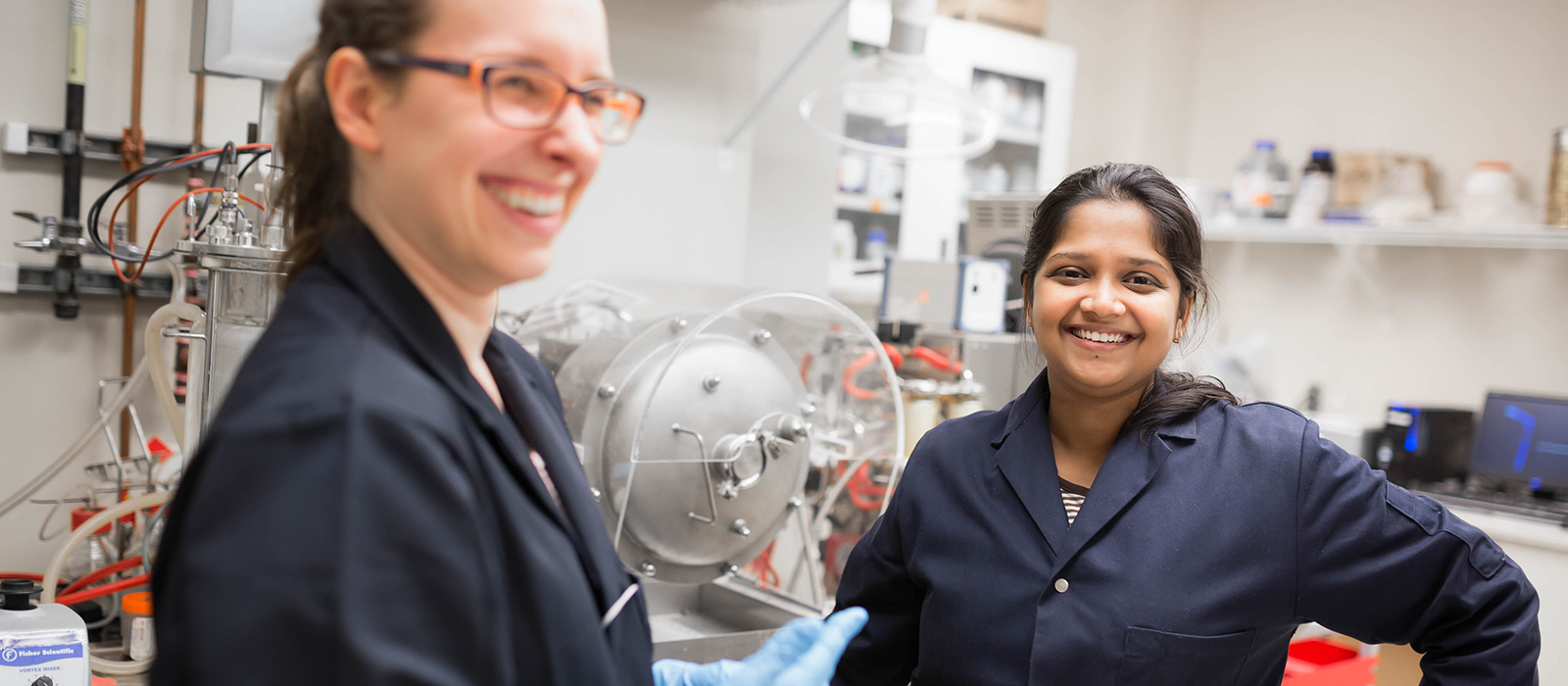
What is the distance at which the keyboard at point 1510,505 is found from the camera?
2.92 meters

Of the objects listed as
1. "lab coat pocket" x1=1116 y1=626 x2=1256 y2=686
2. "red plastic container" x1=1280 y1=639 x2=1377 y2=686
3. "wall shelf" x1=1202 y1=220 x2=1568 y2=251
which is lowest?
"red plastic container" x1=1280 y1=639 x2=1377 y2=686

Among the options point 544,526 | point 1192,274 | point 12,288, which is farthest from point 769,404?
point 12,288

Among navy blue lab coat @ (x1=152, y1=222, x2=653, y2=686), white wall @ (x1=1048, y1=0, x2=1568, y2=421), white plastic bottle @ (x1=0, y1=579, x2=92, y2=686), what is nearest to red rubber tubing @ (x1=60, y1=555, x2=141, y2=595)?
white plastic bottle @ (x1=0, y1=579, x2=92, y2=686)

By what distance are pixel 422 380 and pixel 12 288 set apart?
2013mm

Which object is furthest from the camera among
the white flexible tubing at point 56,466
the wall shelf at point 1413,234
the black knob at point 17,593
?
the wall shelf at point 1413,234

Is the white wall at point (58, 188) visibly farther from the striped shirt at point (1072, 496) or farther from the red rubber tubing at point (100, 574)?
the striped shirt at point (1072, 496)

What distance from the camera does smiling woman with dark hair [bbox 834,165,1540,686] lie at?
3.73 ft

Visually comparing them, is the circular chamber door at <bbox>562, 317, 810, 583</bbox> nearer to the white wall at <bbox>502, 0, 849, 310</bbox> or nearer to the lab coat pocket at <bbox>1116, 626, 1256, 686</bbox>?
the white wall at <bbox>502, 0, 849, 310</bbox>

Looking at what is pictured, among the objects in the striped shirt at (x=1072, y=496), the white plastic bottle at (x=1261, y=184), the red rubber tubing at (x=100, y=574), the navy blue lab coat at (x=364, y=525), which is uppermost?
the white plastic bottle at (x=1261, y=184)

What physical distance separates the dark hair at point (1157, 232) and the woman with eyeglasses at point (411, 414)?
69cm

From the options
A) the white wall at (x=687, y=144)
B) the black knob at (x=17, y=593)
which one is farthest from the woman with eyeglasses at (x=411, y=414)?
the white wall at (x=687, y=144)

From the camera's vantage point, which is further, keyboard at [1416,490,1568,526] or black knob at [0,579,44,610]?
keyboard at [1416,490,1568,526]

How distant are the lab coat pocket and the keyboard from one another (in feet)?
7.20

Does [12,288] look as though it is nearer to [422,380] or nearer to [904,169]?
[422,380]
